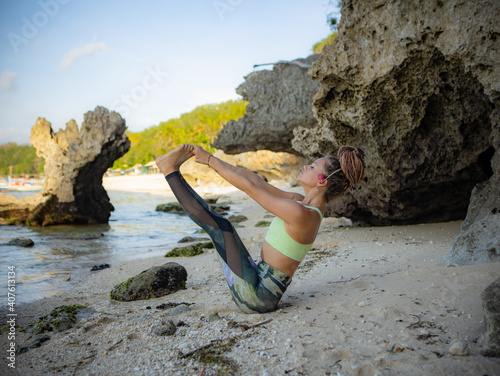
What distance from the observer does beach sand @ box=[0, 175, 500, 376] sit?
101 inches

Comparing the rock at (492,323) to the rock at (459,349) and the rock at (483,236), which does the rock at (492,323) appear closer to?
the rock at (459,349)

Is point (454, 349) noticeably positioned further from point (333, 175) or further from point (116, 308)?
point (116, 308)

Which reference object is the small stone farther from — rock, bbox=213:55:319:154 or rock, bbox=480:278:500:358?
rock, bbox=213:55:319:154

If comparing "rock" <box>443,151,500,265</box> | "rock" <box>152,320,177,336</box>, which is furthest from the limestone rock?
"rock" <box>152,320,177,336</box>

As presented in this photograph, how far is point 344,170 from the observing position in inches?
141

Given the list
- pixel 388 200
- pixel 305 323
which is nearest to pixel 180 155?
pixel 305 323

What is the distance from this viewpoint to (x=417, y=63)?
5.75 meters

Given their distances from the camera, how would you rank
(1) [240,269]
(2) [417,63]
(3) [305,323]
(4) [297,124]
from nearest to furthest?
(3) [305,323], (1) [240,269], (2) [417,63], (4) [297,124]

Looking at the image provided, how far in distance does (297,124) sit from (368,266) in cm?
967

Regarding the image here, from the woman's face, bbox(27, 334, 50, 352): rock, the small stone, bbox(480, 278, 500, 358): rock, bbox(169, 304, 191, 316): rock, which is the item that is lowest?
bbox(27, 334, 50, 352): rock

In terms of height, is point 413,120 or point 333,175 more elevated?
point 413,120

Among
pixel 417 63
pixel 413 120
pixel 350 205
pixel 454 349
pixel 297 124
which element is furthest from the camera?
pixel 297 124

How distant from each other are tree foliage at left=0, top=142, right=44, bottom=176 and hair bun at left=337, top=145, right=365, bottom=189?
105636 mm

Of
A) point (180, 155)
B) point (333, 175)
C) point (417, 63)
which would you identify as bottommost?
point (333, 175)
